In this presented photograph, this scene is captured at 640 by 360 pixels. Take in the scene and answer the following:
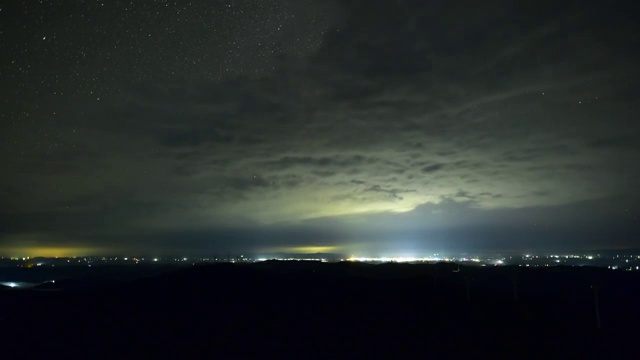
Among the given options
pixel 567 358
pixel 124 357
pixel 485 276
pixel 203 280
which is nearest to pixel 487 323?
pixel 567 358

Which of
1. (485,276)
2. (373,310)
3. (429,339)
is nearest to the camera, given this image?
(429,339)

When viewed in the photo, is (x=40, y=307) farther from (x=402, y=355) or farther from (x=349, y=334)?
(x=402, y=355)

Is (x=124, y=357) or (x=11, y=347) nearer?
(x=124, y=357)

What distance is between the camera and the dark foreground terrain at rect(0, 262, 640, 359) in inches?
893

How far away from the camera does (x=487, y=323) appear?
90.5 ft

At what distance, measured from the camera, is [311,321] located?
1118 inches

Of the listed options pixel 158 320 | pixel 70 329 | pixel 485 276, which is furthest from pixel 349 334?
pixel 485 276

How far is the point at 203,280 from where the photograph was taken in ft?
152

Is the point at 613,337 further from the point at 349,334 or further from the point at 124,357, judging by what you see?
the point at 124,357

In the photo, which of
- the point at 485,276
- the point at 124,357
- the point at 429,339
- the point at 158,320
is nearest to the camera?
the point at 124,357

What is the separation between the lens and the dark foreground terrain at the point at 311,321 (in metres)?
Answer: 22.7

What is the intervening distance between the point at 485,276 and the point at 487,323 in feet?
138

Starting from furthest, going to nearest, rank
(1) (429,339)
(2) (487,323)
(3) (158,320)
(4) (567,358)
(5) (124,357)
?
1. (3) (158,320)
2. (2) (487,323)
3. (1) (429,339)
4. (5) (124,357)
5. (4) (567,358)

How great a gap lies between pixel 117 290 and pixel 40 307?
25.9ft
